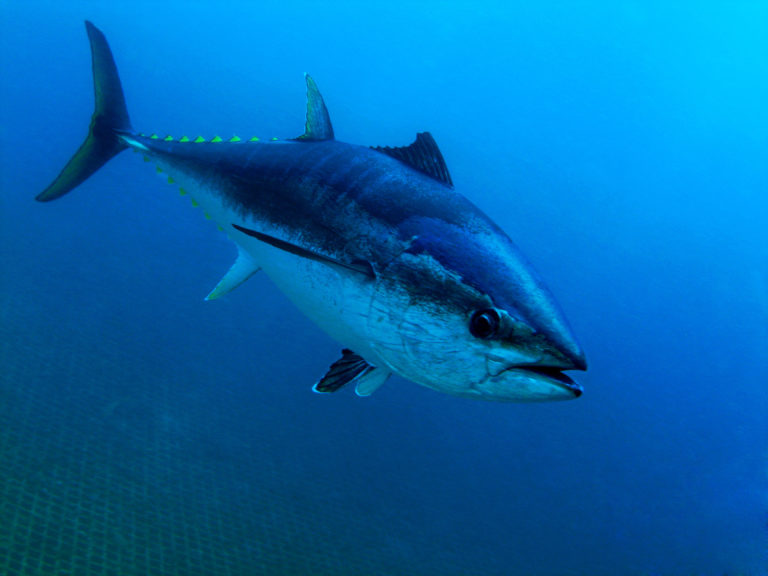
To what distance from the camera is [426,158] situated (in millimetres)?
1802

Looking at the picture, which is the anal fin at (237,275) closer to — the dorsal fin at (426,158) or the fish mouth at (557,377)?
the dorsal fin at (426,158)

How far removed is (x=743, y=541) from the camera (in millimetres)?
8500

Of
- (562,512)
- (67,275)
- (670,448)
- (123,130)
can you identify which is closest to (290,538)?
(123,130)

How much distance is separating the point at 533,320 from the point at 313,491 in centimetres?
450

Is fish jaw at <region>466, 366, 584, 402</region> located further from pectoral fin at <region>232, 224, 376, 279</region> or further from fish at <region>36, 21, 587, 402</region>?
pectoral fin at <region>232, 224, 376, 279</region>

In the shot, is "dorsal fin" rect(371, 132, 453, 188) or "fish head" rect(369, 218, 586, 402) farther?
"dorsal fin" rect(371, 132, 453, 188)

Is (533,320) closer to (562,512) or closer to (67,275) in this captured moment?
(562,512)

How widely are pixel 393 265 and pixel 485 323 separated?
13.7 inches

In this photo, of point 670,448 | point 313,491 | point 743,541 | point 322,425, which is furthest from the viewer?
point 670,448

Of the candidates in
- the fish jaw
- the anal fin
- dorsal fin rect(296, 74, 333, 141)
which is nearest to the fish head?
the fish jaw

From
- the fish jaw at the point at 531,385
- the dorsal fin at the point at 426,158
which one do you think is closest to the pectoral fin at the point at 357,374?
the fish jaw at the point at 531,385

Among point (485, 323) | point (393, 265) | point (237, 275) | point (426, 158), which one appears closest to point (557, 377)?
point (485, 323)

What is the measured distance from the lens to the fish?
124cm

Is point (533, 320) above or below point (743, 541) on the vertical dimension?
below
